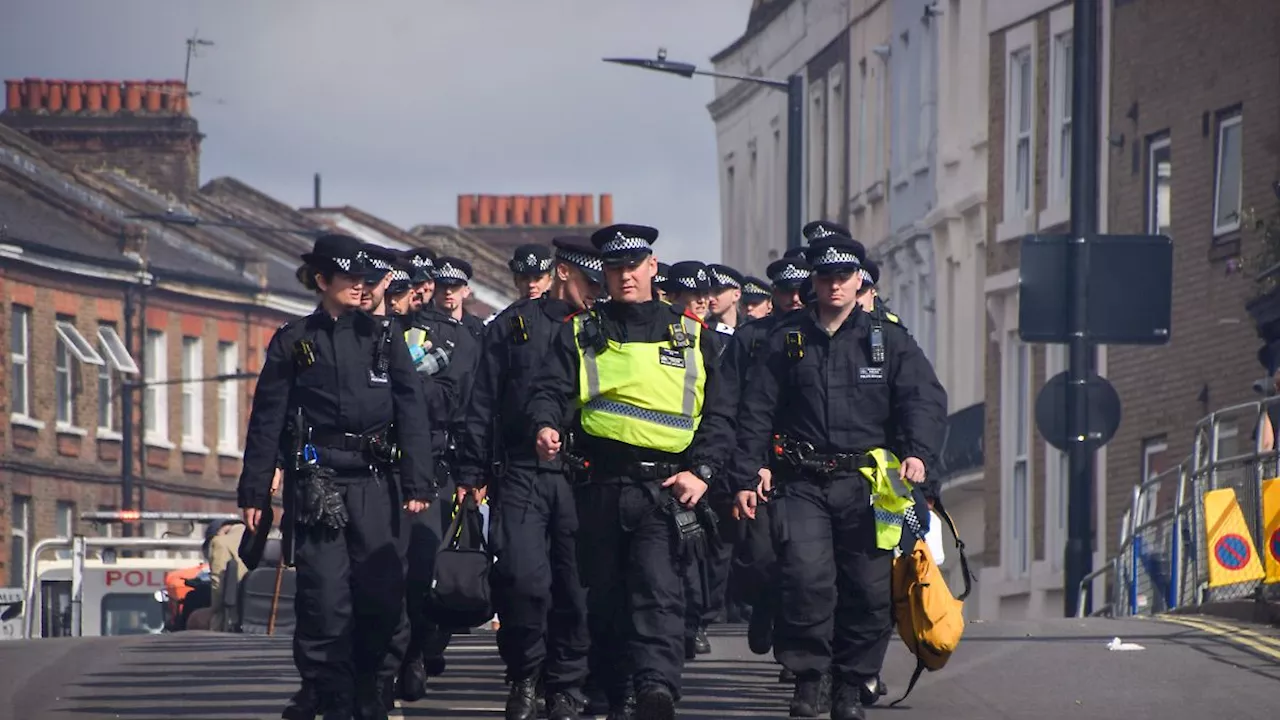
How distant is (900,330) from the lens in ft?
43.7

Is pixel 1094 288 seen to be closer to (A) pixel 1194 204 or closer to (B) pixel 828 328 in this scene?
(A) pixel 1194 204

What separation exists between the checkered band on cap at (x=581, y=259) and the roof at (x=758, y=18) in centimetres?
3674

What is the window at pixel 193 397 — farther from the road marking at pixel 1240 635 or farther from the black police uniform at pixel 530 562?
the black police uniform at pixel 530 562

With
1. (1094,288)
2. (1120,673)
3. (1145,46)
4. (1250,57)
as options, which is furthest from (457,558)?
(1145,46)

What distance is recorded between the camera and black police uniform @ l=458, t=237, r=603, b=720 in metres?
12.6

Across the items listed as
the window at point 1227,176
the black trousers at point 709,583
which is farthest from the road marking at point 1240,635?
the window at point 1227,176

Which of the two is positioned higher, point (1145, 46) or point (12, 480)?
point (1145, 46)

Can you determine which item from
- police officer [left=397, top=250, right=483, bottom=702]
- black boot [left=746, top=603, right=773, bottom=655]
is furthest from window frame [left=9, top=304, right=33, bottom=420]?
black boot [left=746, top=603, right=773, bottom=655]

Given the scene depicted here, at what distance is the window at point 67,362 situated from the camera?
57969 millimetres

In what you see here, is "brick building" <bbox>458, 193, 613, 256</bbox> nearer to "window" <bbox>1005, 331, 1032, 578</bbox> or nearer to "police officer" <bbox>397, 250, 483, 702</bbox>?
"window" <bbox>1005, 331, 1032, 578</bbox>

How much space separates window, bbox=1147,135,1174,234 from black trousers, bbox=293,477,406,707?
71.2 ft

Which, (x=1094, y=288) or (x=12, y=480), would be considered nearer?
(x=1094, y=288)

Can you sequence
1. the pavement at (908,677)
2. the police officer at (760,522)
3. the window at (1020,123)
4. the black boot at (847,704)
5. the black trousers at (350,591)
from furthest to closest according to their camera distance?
the window at (1020,123) < the pavement at (908,677) < the police officer at (760,522) < the black boot at (847,704) < the black trousers at (350,591)

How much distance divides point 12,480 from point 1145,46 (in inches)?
1142
